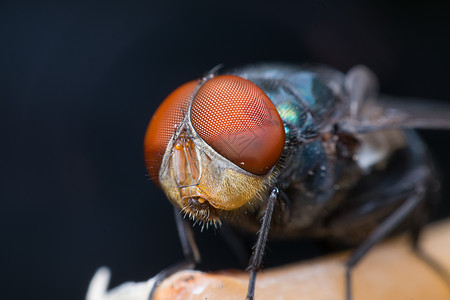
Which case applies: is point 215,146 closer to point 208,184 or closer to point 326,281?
point 208,184

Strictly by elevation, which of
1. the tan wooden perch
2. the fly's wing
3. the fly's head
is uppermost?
the fly's head

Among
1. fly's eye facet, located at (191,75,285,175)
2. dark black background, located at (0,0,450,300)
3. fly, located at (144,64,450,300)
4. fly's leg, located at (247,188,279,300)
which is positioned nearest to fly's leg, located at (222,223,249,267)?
fly, located at (144,64,450,300)

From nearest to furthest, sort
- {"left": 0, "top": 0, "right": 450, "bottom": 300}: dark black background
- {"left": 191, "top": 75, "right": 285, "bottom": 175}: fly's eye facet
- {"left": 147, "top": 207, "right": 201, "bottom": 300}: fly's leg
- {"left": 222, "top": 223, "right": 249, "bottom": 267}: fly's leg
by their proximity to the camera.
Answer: {"left": 191, "top": 75, "right": 285, "bottom": 175}: fly's eye facet
{"left": 147, "top": 207, "right": 201, "bottom": 300}: fly's leg
{"left": 222, "top": 223, "right": 249, "bottom": 267}: fly's leg
{"left": 0, "top": 0, "right": 450, "bottom": 300}: dark black background

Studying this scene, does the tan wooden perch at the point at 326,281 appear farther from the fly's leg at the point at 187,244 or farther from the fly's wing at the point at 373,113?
the fly's wing at the point at 373,113

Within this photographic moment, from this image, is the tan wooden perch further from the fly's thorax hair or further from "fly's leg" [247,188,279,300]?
the fly's thorax hair

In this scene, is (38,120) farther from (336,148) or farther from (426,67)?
(426,67)

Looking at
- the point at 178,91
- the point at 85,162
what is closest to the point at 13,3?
the point at 85,162

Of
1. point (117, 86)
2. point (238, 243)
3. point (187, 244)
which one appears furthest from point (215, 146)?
point (117, 86)
